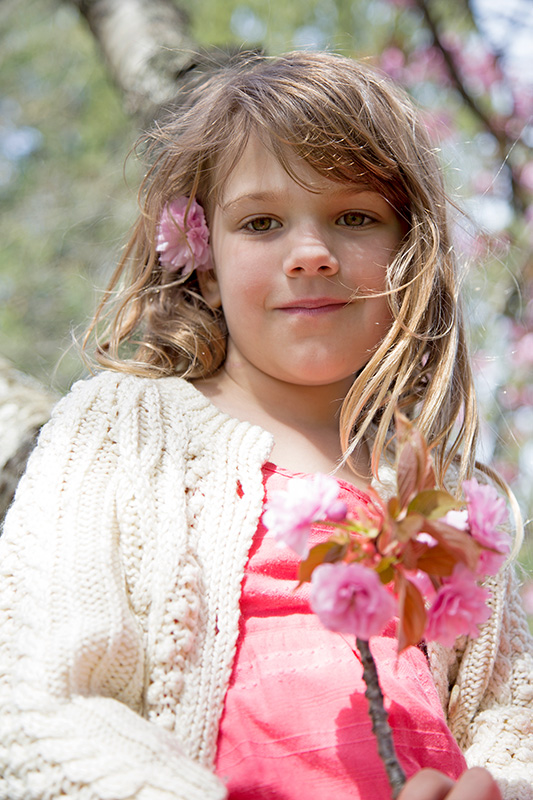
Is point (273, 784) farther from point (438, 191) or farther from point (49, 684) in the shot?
point (438, 191)

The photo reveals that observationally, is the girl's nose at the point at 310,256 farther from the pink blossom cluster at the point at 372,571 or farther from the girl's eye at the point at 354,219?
the pink blossom cluster at the point at 372,571

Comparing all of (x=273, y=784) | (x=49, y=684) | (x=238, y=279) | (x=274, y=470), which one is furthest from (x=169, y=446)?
(x=273, y=784)

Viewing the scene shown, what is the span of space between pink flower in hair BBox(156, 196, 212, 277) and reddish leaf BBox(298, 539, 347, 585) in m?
1.04

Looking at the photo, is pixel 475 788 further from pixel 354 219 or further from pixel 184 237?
pixel 184 237

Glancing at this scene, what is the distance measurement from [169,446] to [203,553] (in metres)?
0.21

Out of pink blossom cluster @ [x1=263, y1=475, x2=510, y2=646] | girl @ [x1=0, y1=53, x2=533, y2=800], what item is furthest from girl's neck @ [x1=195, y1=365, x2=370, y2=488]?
pink blossom cluster @ [x1=263, y1=475, x2=510, y2=646]

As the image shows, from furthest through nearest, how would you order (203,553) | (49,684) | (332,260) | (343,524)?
(332,260), (203,553), (49,684), (343,524)

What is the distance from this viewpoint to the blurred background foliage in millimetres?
3113

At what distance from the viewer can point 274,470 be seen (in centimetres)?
150

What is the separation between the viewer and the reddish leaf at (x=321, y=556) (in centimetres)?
86

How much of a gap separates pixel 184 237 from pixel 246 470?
24.3 inches

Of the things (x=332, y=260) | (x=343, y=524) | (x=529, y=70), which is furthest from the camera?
(x=529, y=70)

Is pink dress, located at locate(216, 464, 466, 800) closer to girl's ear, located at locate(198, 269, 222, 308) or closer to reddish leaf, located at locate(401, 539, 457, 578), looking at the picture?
reddish leaf, located at locate(401, 539, 457, 578)

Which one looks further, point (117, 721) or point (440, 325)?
point (440, 325)
